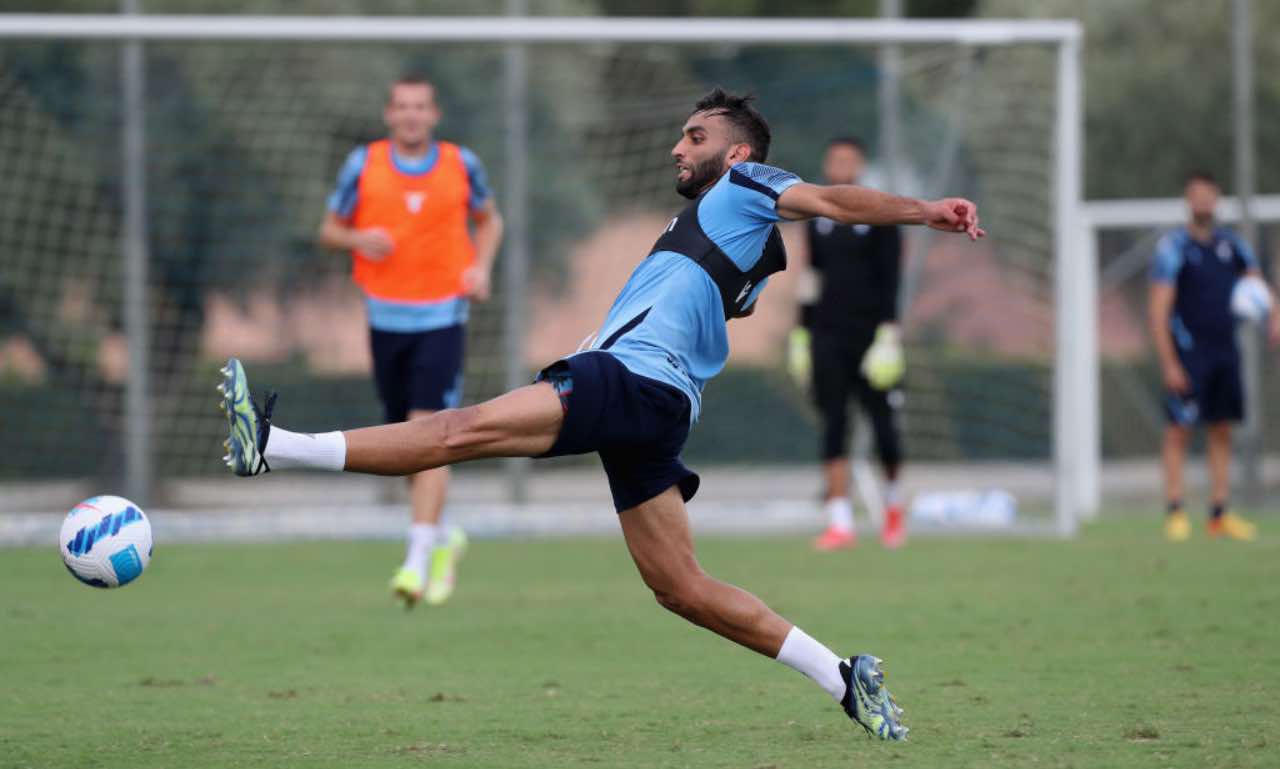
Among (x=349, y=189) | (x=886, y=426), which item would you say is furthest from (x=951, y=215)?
(x=886, y=426)

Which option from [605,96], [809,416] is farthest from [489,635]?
[809,416]

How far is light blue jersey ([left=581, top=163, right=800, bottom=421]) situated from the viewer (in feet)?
18.6

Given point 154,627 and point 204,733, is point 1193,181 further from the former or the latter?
point 204,733

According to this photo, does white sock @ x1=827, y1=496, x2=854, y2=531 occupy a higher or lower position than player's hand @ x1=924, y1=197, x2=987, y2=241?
lower

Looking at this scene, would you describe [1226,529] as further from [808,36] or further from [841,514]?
[808,36]

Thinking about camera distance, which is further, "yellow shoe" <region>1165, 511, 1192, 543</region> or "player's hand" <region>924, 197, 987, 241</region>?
"yellow shoe" <region>1165, 511, 1192, 543</region>

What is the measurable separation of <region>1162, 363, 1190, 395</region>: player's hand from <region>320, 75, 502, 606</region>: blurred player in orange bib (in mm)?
6051

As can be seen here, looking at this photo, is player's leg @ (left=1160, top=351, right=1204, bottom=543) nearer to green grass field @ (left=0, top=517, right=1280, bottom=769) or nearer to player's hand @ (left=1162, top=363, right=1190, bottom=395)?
player's hand @ (left=1162, top=363, right=1190, bottom=395)

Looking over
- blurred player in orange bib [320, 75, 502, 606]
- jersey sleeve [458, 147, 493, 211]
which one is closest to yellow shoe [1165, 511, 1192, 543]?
blurred player in orange bib [320, 75, 502, 606]

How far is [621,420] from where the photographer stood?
5539 millimetres

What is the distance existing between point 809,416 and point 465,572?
8.27 metres

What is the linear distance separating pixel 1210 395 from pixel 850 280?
3154mm

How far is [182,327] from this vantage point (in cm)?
1549

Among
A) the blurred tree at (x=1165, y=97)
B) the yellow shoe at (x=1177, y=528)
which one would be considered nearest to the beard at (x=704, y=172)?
the yellow shoe at (x=1177, y=528)
